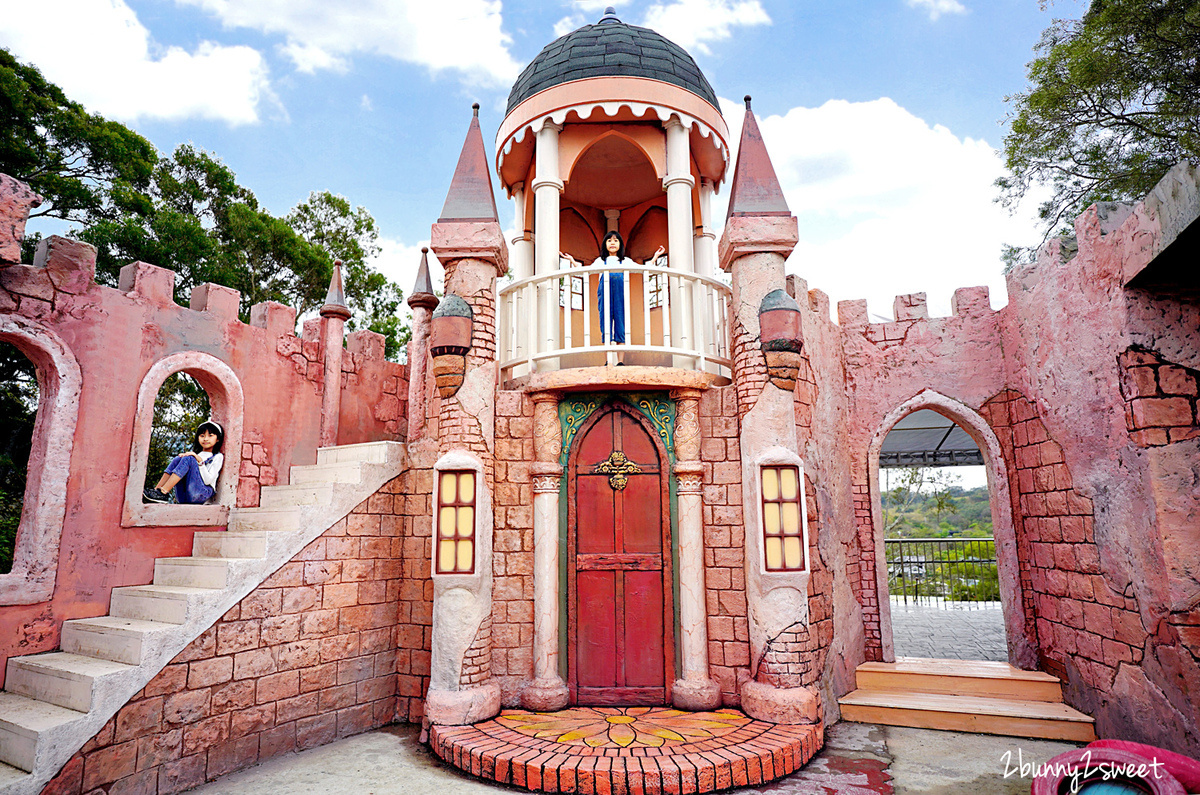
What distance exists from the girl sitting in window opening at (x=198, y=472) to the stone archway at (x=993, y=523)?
22.5 feet

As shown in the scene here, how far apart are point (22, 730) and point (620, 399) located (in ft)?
15.7

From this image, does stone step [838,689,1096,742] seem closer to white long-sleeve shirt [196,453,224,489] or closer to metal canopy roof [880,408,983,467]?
metal canopy roof [880,408,983,467]

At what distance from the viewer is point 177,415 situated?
1236cm

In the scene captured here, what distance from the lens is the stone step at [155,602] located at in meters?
4.63

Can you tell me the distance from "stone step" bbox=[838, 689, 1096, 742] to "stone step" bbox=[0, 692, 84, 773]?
19.8 ft

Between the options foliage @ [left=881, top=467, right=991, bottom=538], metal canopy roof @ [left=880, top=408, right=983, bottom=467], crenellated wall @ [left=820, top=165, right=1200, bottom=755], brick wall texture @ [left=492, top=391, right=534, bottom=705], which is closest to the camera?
crenellated wall @ [left=820, top=165, right=1200, bottom=755]

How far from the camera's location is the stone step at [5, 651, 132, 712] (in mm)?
4066

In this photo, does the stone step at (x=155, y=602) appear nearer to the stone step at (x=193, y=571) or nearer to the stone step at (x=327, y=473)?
the stone step at (x=193, y=571)

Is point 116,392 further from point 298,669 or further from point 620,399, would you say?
point 620,399

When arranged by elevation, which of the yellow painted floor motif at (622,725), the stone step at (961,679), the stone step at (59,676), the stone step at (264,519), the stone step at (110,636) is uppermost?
the stone step at (264,519)

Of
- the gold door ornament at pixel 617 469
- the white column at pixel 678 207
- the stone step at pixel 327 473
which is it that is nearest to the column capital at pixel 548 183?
the white column at pixel 678 207

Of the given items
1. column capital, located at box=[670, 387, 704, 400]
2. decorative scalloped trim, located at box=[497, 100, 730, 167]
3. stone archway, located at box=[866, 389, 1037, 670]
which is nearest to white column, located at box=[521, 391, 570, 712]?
column capital, located at box=[670, 387, 704, 400]

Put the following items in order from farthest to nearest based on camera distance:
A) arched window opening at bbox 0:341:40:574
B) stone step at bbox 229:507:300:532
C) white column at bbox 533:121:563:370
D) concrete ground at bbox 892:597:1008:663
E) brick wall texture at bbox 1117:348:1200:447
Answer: arched window opening at bbox 0:341:40:574 → concrete ground at bbox 892:597:1008:663 → white column at bbox 533:121:563:370 → stone step at bbox 229:507:300:532 → brick wall texture at bbox 1117:348:1200:447

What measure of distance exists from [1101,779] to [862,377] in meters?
4.47
